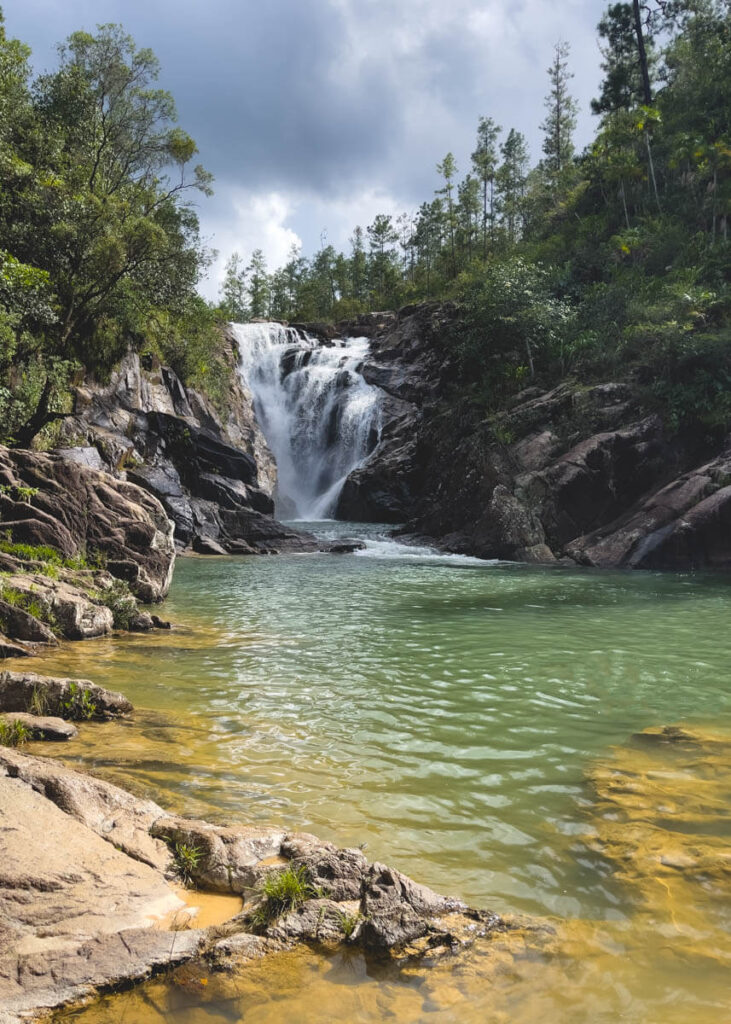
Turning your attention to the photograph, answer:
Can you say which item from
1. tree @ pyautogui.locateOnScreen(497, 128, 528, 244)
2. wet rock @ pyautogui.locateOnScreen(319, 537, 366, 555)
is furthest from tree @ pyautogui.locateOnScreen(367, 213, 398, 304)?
wet rock @ pyautogui.locateOnScreen(319, 537, 366, 555)

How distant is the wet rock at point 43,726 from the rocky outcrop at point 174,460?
16263mm

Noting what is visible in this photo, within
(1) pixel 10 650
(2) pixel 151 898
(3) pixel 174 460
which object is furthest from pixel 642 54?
(2) pixel 151 898

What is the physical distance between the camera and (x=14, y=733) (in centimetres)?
499

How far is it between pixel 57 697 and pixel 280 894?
3783 mm

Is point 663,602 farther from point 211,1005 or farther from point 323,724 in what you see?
point 211,1005

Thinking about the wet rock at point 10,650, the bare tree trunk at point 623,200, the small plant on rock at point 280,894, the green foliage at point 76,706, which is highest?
the bare tree trunk at point 623,200

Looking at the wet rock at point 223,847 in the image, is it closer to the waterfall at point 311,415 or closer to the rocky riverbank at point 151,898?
the rocky riverbank at point 151,898

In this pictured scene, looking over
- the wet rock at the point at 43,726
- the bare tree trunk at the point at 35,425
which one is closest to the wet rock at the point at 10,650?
the wet rock at the point at 43,726

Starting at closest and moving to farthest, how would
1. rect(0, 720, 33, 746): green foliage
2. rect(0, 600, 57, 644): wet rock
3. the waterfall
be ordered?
rect(0, 720, 33, 746): green foliage, rect(0, 600, 57, 644): wet rock, the waterfall

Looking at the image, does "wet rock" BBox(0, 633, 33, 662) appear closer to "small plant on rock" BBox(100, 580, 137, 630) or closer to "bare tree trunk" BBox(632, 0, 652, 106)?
"small plant on rock" BBox(100, 580, 137, 630)

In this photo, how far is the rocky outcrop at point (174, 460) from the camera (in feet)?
79.0

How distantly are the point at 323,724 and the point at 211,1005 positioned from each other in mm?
3640

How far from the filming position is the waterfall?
3859cm

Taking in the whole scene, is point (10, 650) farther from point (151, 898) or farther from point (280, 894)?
point (280, 894)
